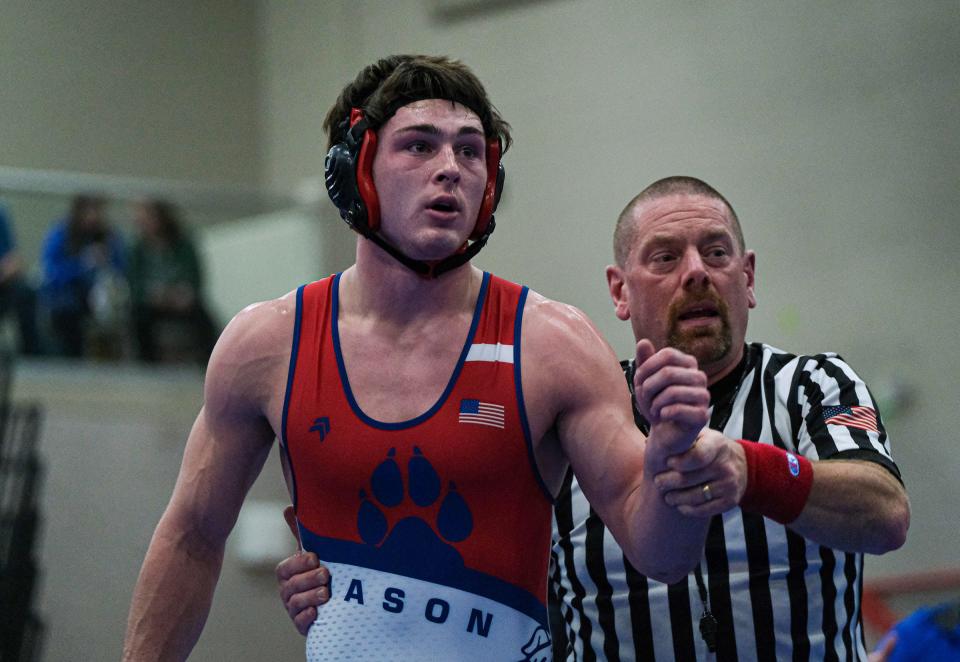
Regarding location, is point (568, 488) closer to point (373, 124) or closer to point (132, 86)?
point (373, 124)

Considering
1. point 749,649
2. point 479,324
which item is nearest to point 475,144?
point 479,324

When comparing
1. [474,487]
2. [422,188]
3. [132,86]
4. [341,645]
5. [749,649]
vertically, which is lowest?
Result: [749,649]

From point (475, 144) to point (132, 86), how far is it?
10482 millimetres

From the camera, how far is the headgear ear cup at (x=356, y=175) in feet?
8.91

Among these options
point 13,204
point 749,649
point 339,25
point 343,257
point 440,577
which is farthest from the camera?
point 339,25

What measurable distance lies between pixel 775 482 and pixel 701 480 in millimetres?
414

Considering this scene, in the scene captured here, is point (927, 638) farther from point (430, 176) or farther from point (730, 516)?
point (430, 176)

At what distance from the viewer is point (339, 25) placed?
39.5ft

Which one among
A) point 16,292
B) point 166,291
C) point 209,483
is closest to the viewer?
point 209,483

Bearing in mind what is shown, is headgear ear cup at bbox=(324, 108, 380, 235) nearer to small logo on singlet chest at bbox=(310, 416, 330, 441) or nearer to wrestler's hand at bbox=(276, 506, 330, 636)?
small logo on singlet chest at bbox=(310, 416, 330, 441)

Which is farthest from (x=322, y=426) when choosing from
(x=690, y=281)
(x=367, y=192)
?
(x=690, y=281)

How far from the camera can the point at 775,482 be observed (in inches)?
105

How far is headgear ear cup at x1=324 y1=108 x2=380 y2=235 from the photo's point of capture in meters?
2.71

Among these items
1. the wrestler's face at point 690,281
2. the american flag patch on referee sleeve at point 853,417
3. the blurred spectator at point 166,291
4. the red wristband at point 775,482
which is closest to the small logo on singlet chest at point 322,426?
the red wristband at point 775,482
